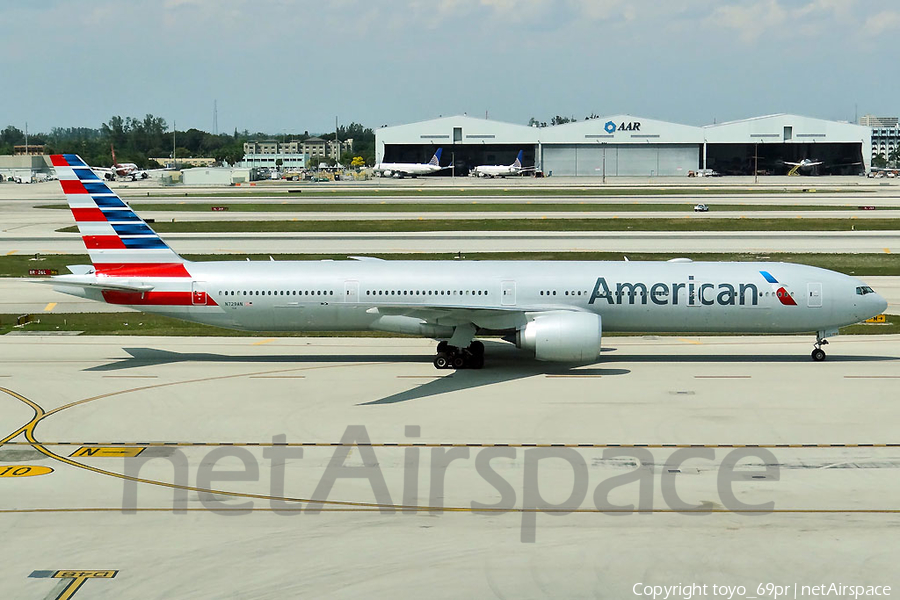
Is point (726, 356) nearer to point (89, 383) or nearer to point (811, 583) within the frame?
point (811, 583)

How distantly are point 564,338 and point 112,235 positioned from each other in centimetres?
1835

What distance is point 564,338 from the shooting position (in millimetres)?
33875

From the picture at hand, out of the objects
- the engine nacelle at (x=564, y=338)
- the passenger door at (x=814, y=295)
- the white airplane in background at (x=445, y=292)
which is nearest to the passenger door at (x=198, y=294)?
the white airplane in background at (x=445, y=292)

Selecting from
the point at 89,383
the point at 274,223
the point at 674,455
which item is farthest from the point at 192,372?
the point at 274,223

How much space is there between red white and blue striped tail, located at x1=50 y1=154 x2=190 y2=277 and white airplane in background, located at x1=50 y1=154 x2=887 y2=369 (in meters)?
0.04

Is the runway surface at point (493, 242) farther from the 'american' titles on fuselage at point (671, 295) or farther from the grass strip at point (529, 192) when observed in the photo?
the grass strip at point (529, 192)

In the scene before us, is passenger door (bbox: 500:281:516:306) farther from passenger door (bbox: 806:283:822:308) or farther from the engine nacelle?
passenger door (bbox: 806:283:822:308)

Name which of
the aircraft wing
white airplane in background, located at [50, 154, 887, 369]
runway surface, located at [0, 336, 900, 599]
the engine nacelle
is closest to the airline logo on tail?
white airplane in background, located at [50, 154, 887, 369]

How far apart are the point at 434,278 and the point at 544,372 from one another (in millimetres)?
5703

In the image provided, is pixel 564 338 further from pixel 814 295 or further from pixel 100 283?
pixel 100 283

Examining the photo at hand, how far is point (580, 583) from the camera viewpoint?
57.0 feet

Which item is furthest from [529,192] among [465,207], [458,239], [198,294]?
[198,294]

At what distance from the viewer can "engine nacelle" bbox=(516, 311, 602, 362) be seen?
33875 mm

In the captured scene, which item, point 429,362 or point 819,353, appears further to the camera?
point 429,362
